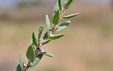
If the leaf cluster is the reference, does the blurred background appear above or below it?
below

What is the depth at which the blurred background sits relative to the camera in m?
5.45

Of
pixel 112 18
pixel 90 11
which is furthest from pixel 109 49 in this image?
pixel 90 11

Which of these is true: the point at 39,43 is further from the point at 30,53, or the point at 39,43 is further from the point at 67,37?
the point at 67,37

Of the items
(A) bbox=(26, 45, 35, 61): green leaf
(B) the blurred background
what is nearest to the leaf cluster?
(A) bbox=(26, 45, 35, 61): green leaf

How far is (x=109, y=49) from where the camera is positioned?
6094 mm

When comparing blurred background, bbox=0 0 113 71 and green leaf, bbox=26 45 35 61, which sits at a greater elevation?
green leaf, bbox=26 45 35 61

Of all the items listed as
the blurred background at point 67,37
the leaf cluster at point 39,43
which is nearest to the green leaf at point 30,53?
the leaf cluster at point 39,43

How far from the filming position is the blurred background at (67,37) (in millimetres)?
5450

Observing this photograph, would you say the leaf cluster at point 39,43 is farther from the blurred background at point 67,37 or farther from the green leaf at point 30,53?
the blurred background at point 67,37

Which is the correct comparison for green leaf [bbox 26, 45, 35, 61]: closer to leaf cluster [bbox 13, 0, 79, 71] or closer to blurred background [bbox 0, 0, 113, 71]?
leaf cluster [bbox 13, 0, 79, 71]

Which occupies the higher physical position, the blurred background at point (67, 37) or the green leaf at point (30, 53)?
the green leaf at point (30, 53)

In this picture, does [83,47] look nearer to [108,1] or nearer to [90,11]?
[90,11]

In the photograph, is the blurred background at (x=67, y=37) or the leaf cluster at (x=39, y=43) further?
the blurred background at (x=67, y=37)

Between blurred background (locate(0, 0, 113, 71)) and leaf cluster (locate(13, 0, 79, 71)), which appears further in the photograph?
blurred background (locate(0, 0, 113, 71))
